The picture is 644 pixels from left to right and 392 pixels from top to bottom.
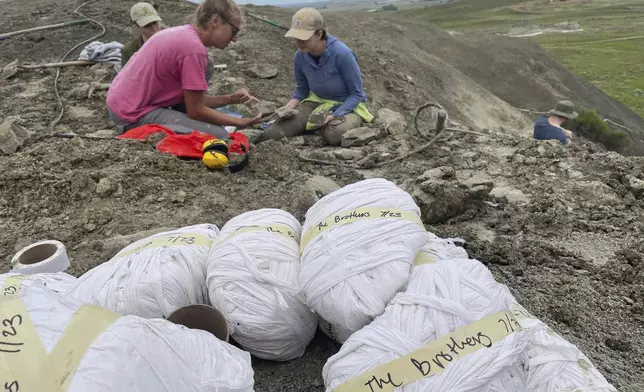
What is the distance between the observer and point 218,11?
3.66 meters

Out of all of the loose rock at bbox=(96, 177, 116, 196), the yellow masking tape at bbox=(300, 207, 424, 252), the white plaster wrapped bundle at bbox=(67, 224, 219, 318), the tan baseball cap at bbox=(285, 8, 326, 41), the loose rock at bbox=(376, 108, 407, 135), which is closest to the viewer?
the white plaster wrapped bundle at bbox=(67, 224, 219, 318)

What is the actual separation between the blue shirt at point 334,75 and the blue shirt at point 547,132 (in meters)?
2.35

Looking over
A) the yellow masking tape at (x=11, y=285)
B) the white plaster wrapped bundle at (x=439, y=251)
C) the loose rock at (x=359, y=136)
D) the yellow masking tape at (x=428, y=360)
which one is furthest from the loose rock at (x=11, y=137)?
the yellow masking tape at (x=428, y=360)

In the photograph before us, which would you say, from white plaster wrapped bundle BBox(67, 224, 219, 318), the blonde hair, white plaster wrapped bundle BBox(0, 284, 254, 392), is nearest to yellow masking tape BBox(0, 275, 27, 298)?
white plaster wrapped bundle BBox(67, 224, 219, 318)

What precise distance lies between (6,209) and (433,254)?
292 cm

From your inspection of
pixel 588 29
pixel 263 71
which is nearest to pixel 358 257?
pixel 263 71

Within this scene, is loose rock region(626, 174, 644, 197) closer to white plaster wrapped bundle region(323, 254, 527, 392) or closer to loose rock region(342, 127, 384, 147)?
loose rock region(342, 127, 384, 147)

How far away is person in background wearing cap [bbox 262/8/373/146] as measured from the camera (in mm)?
4566

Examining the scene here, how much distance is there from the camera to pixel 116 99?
415cm

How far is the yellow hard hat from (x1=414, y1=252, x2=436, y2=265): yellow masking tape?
6.96 ft

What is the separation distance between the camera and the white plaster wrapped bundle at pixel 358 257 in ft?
5.51

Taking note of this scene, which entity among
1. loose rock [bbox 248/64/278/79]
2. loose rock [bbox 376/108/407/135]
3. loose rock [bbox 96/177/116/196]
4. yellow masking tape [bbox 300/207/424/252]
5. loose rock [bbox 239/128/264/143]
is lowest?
loose rock [bbox 376/108/407/135]

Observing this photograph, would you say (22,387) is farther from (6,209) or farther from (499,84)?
(499,84)

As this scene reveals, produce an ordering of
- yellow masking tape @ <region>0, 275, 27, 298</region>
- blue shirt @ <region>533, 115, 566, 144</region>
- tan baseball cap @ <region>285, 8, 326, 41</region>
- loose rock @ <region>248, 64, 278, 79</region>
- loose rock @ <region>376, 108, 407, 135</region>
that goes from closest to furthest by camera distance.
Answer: yellow masking tape @ <region>0, 275, 27, 298</region> → tan baseball cap @ <region>285, 8, 326, 41</region> → loose rock @ <region>376, 108, 407, 135</region> → blue shirt @ <region>533, 115, 566, 144</region> → loose rock @ <region>248, 64, 278, 79</region>
